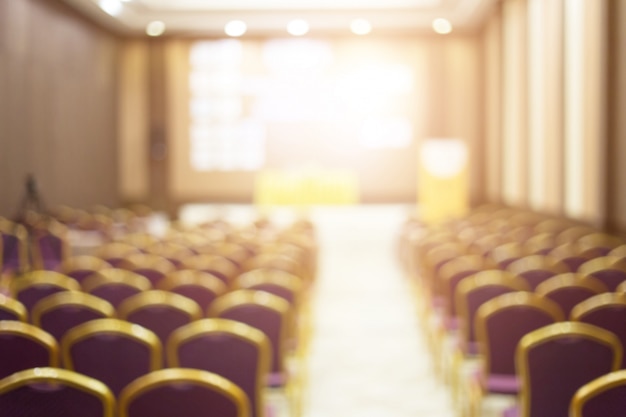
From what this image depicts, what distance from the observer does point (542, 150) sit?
14.1m

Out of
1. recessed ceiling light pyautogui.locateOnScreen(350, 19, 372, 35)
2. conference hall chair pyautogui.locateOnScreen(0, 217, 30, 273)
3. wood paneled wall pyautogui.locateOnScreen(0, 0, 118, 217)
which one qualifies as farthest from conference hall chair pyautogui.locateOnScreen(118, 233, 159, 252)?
recessed ceiling light pyautogui.locateOnScreen(350, 19, 372, 35)

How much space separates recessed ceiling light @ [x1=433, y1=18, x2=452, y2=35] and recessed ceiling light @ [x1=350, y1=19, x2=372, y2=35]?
52.6 inches

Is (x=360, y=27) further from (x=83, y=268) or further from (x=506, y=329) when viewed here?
(x=506, y=329)

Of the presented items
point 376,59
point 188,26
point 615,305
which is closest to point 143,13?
point 188,26

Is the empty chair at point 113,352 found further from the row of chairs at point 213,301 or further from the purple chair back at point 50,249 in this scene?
the purple chair back at point 50,249

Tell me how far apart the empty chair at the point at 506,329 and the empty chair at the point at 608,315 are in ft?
0.61

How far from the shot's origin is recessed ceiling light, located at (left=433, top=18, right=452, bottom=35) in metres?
17.3

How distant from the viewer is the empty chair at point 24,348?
3938 mm

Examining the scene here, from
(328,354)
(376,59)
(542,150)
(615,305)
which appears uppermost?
(376,59)

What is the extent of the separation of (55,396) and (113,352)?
3.64 ft

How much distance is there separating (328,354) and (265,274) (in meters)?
1.22

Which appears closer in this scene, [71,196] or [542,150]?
[542,150]

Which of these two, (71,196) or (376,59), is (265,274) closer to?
(71,196)

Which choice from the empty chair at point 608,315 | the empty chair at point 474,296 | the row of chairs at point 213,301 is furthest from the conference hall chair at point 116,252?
the empty chair at point 608,315
